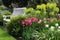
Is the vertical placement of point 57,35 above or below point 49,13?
above

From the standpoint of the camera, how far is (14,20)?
454 inches

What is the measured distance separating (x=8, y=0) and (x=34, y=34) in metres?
17.9

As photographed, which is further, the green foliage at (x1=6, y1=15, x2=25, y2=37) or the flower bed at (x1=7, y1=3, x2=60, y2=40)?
the green foliage at (x1=6, y1=15, x2=25, y2=37)

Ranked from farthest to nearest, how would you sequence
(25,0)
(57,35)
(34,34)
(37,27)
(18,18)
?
(25,0)
(18,18)
(37,27)
(34,34)
(57,35)

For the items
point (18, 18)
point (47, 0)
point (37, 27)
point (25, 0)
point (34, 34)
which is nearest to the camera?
point (34, 34)

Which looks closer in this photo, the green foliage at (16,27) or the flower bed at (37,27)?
the flower bed at (37,27)

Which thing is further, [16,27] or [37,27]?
[16,27]

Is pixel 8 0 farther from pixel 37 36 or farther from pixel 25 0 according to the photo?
pixel 37 36

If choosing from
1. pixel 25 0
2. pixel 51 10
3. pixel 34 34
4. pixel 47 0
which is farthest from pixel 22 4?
pixel 34 34


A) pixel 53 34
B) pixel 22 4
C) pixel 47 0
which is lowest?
pixel 22 4

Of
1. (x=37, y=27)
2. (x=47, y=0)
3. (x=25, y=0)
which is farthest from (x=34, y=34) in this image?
(x=25, y=0)

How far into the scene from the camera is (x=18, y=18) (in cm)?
1150

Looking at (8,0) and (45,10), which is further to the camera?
(8,0)

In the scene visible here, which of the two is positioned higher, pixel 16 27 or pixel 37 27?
pixel 37 27
